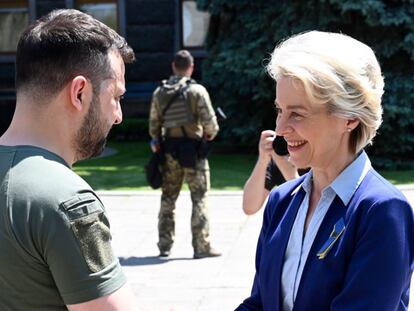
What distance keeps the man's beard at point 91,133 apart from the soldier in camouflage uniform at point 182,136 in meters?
5.43

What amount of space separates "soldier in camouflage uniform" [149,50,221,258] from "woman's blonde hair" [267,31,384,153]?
5.24 meters

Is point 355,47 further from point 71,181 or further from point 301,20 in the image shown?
point 301,20

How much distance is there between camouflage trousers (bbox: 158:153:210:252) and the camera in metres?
7.61

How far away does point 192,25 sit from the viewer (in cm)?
1981

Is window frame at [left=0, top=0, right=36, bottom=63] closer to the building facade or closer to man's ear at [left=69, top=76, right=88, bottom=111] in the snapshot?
the building facade

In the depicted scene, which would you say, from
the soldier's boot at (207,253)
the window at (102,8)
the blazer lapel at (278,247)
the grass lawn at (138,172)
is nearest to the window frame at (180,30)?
the window at (102,8)

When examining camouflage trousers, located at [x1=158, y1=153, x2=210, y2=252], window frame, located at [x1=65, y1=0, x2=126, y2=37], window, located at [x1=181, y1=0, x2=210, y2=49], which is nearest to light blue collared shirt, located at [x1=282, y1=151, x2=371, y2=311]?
camouflage trousers, located at [x1=158, y1=153, x2=210, y2=252]

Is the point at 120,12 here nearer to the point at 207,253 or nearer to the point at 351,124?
the point at 207,253

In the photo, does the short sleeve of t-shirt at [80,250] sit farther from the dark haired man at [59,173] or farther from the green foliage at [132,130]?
the green foliage at [132,130]

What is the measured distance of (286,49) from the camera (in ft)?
7.53

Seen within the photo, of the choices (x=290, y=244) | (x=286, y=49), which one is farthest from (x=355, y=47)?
(x=290, y=244)

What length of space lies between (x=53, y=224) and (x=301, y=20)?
41.7ft

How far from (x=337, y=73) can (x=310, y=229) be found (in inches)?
19.3

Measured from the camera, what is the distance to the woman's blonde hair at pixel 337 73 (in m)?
2.18
